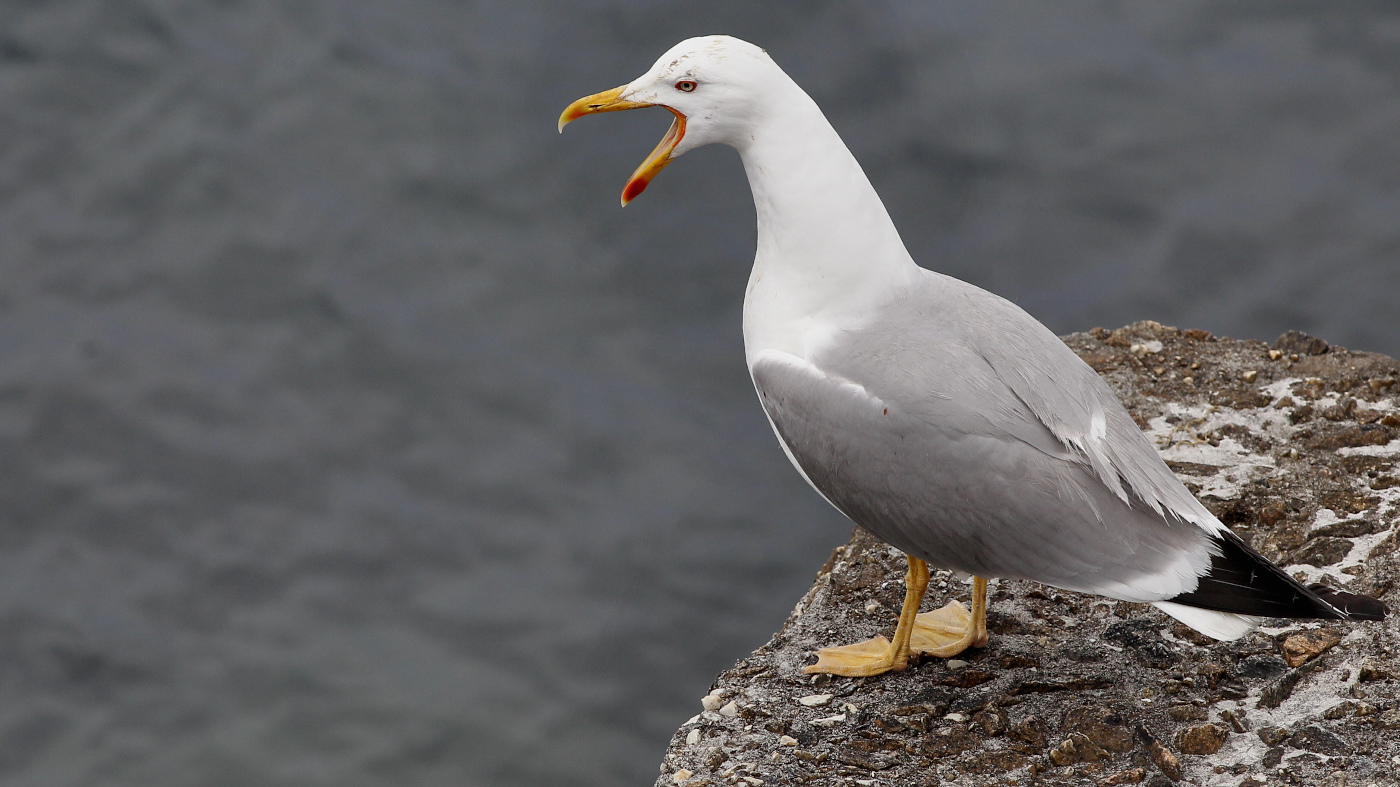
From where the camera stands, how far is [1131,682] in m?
3.57

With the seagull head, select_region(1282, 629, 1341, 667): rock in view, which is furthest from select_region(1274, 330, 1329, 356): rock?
the seagull head

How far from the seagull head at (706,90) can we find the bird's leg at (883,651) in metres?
1.25

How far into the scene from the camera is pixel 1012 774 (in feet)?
10.9

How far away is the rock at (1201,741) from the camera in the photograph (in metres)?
3.31

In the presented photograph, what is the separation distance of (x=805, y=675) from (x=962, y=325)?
3.63ft

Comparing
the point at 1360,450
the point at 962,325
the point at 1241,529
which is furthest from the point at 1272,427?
the point at 962,325

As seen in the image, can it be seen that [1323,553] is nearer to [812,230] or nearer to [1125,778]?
[1125,778]

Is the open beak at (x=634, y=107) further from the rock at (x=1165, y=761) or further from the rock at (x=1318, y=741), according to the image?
the rock at (x=1318, y=741)

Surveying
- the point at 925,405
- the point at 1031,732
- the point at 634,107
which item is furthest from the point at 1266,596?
the point at 634,107

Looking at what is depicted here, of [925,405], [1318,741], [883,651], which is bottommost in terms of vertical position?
[1318,741]

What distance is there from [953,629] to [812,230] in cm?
125

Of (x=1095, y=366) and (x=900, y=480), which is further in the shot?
(x=1095, y=366)

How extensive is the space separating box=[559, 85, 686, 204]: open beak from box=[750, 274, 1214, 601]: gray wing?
62cm

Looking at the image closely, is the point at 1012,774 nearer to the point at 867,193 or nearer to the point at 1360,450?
the point at 867,193
